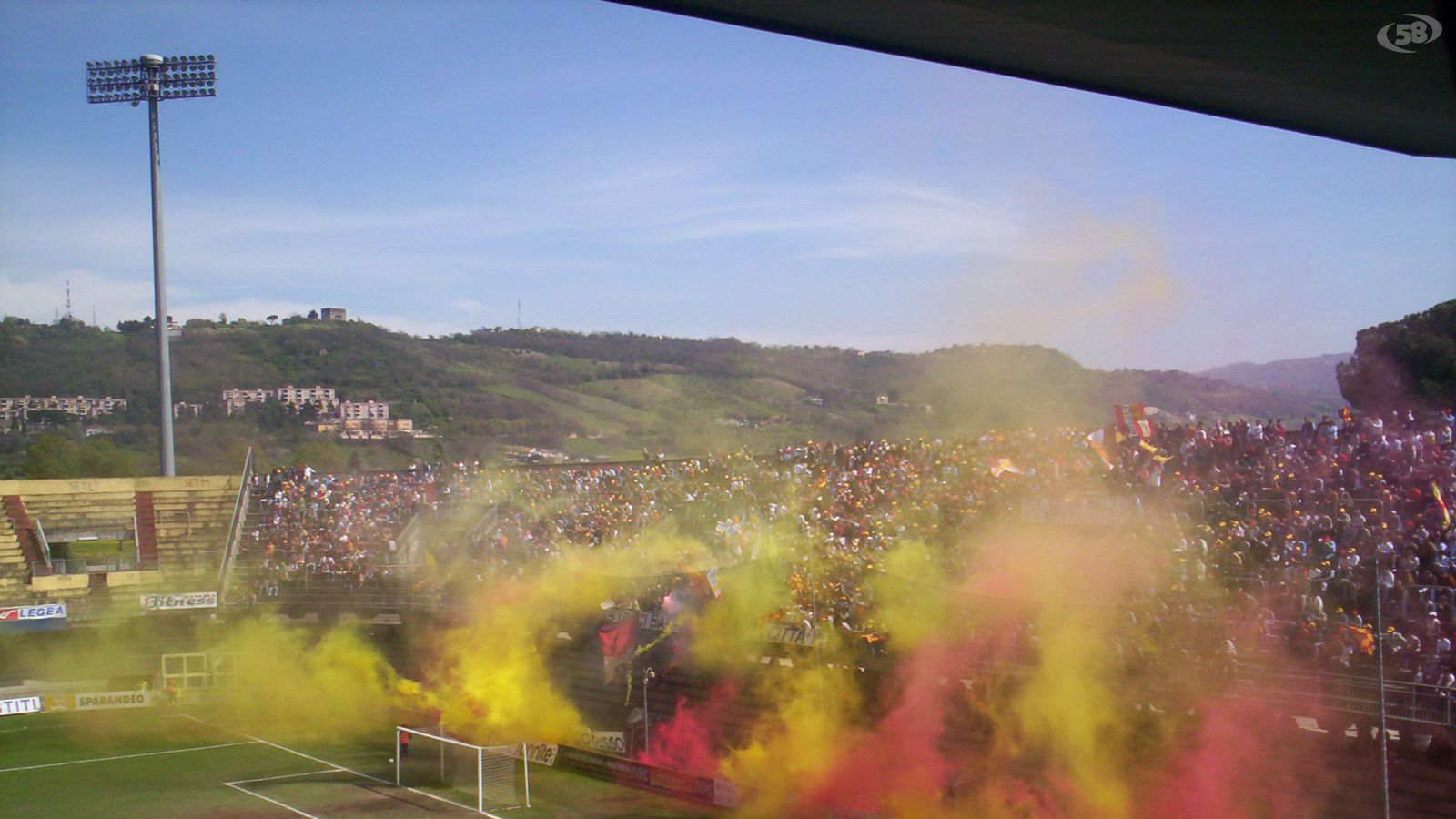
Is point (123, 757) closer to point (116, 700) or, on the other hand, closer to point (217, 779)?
point (217, 779)

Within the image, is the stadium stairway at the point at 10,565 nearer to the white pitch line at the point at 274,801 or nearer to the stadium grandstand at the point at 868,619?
the stadium grandstand at the point at 868,619

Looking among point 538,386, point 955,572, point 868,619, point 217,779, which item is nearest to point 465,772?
point 217,779

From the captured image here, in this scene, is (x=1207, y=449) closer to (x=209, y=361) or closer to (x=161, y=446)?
(x=161, y=446)

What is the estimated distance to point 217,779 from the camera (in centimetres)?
2052

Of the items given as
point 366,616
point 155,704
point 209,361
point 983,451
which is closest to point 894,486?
Result: point 983,451

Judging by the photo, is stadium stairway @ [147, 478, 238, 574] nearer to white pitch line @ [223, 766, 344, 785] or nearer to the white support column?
white pitch line @ [223, 766, 344, 785]

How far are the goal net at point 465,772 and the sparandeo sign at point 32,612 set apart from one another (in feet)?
43.9

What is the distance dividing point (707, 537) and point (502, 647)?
16.9 ft

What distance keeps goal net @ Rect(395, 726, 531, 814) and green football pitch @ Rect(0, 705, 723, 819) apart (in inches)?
8.3

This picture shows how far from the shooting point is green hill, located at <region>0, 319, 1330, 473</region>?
20.7 m

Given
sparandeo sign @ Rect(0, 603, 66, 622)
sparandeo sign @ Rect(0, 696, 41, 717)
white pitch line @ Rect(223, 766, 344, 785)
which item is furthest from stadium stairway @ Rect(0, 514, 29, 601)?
white pitch line @ Rect(223, 766, 344, 785)

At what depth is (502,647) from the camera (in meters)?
22.9

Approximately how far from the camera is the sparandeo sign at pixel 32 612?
90.0 feet

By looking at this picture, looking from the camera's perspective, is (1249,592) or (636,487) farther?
(636,487)
